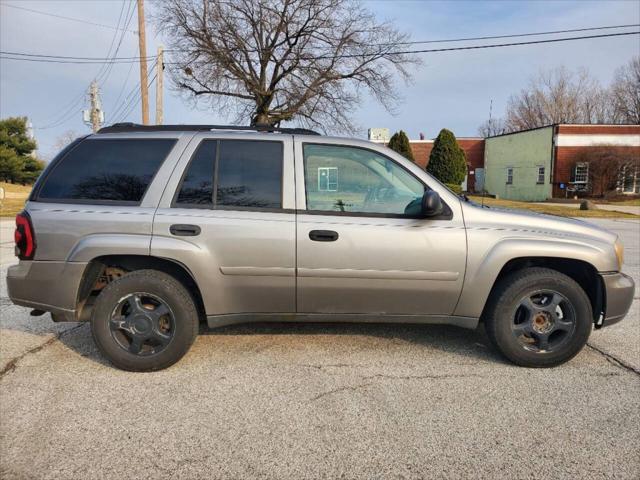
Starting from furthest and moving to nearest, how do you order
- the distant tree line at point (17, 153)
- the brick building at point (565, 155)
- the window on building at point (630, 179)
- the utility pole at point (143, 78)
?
the distant tree line at point (17, 153), the brick building at point (565, 155), the window on building at point (630, 179), the utility pole at point (143, 78)

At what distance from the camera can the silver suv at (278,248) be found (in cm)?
339

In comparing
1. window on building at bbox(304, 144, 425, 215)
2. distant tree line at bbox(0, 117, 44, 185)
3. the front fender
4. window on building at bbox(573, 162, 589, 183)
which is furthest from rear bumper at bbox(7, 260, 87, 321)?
distant tree line at bbox(0, 117, 44, 185)

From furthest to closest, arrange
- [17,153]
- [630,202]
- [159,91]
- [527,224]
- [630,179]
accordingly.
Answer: [17,153], [630,179], [630,202], [159,91], [527,224]

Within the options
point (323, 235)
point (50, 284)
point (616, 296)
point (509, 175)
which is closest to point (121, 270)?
point (50, 284)

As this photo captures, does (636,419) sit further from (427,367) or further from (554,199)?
(554,199)

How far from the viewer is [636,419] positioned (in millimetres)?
2836

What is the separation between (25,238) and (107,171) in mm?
772

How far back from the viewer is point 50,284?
341 cm

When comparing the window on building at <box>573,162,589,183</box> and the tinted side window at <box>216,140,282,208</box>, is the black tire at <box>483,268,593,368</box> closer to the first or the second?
the tinted side window at <box>216,140,282,208</box>

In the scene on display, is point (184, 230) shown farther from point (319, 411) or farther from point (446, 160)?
point (446, 160)

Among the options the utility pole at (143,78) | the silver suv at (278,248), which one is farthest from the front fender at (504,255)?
the utility pole at (143,78)

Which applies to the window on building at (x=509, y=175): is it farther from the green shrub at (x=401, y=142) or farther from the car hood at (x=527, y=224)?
the car hood at (x=527, y=224)

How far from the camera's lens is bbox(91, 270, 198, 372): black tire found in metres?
3.39

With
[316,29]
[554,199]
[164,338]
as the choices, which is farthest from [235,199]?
[554,199]
